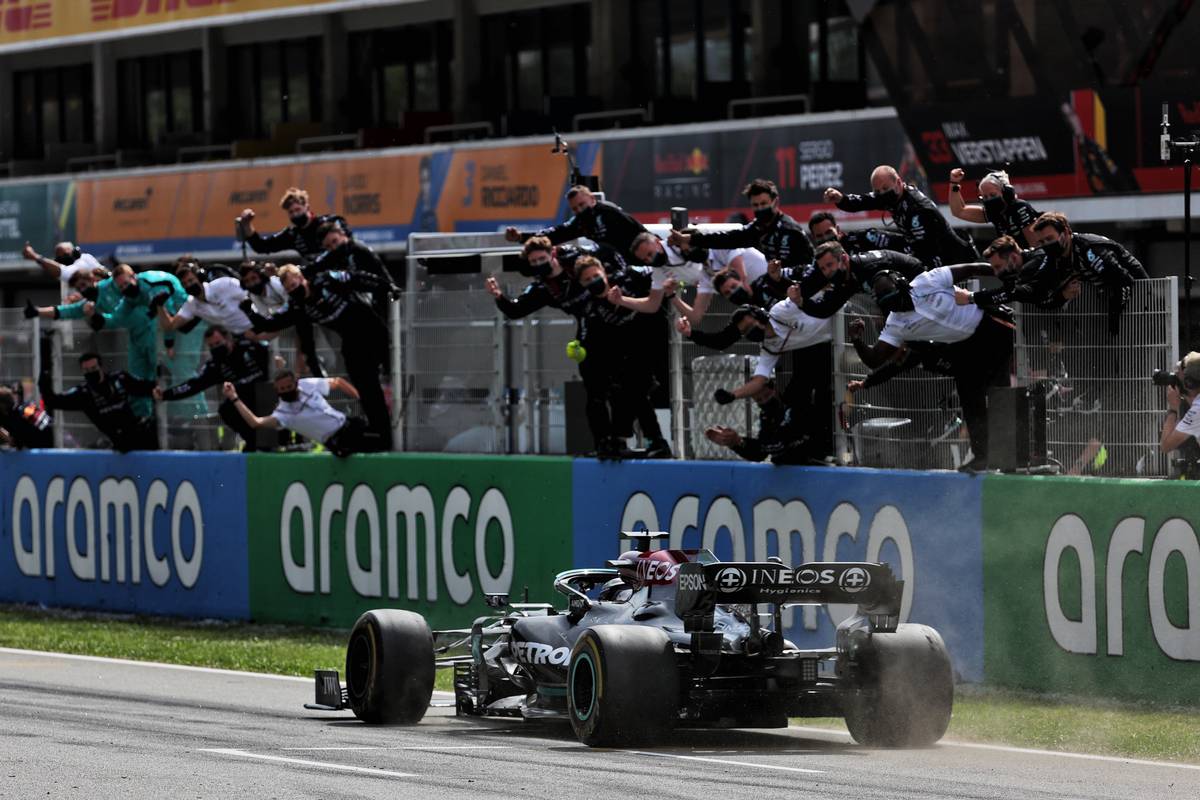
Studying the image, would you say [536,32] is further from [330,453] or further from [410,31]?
[330,453]

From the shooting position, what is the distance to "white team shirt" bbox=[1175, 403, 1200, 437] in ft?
41.7

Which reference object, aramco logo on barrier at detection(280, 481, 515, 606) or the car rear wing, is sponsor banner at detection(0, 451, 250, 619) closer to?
aramco logo on barrier at detection(280, 481, 515, 606)

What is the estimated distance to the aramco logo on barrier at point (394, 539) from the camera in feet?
56.4

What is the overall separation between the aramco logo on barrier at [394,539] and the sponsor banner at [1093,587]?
4.65m

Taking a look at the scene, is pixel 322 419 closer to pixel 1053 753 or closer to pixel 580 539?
pixel 580 539

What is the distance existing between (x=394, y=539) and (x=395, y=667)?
5605 millimetres

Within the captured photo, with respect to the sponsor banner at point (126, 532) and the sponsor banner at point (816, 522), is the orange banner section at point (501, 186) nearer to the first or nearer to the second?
the sponsor banner at point (126, 532)

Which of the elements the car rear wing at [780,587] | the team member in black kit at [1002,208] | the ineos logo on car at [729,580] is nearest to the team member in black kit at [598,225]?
the team member in black kit at [1002,208]

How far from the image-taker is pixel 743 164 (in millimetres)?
30969

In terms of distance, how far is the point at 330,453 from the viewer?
18.5m

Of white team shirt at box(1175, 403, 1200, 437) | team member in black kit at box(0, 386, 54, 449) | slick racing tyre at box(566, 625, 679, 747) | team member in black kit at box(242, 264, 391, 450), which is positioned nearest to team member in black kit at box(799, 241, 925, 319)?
white team shirt at box(1175, 403, 1200, 437)

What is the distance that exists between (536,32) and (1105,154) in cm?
1671

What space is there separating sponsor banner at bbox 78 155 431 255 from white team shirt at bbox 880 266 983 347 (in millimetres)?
23059

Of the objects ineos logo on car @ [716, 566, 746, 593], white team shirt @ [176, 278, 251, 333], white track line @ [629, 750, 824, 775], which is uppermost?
white team shirt @ [176, 278, 251, 333]
